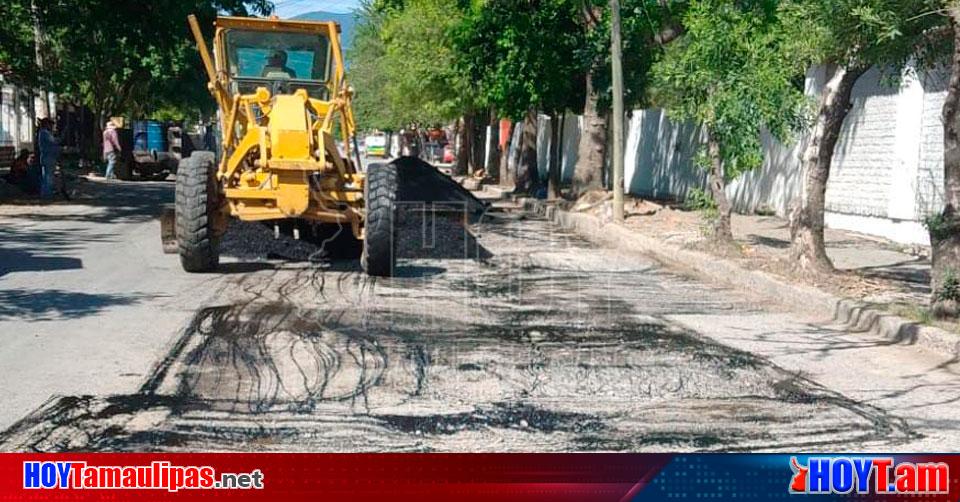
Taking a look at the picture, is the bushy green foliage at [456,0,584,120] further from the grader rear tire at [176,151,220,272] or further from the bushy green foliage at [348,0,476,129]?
the grader rear tire at [176,151,220,272]

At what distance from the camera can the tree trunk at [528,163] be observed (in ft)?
106

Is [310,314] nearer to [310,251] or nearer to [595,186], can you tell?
[310,251]

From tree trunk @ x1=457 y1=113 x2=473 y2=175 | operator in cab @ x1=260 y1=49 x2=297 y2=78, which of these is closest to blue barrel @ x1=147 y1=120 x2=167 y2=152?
tree trunk @ x1=457 y1=113 x2=473 y2=175

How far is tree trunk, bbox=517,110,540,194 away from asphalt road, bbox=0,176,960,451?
18.2 meters

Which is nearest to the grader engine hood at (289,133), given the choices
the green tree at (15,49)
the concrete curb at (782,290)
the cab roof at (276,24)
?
the cab roof at (276,24)

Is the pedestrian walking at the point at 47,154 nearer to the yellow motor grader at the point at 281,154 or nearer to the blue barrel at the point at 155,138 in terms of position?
the yellow motor grader at the point at 281,154

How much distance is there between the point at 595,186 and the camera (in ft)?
81.8

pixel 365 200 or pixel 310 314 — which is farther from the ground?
pixel 365 200

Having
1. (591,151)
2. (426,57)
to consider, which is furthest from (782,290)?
(426,57)

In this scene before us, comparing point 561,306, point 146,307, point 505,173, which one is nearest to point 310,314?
point 146,307

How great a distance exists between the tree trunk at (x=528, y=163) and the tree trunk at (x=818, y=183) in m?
19.1

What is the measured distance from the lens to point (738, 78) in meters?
14.6

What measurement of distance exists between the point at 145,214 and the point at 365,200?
10447mm

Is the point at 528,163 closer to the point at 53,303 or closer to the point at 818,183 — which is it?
the point at 818,183
